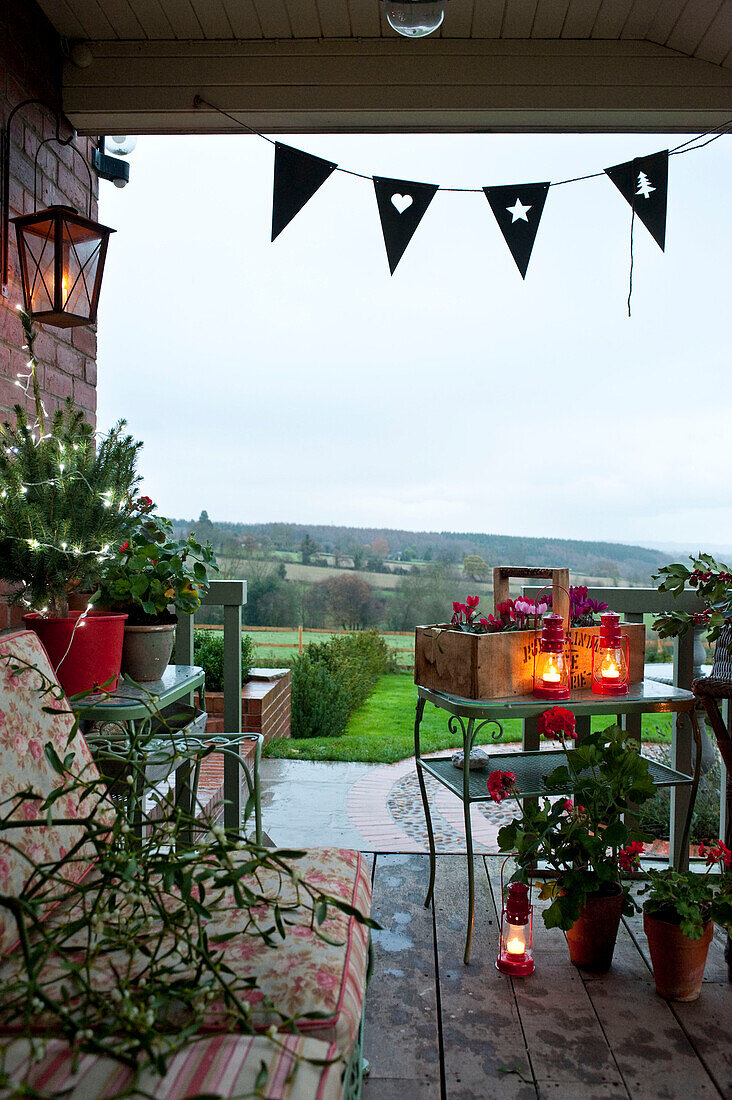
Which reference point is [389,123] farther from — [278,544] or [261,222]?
[278,544]

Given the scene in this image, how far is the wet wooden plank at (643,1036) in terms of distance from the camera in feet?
4.86

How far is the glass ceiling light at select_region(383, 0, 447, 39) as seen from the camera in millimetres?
1889

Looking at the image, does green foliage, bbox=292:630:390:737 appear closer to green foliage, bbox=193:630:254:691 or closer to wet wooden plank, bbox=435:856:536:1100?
green foliage, bbox=193:630:254:691

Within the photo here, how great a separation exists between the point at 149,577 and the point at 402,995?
113 cm

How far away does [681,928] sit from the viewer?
1.72 m

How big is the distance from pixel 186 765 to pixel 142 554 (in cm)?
74

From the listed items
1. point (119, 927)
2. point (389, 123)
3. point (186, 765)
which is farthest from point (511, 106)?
point (119, 927)

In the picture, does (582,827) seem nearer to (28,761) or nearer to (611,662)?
(611,662)

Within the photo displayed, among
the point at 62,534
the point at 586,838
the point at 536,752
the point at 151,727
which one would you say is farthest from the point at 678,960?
the point at 62,534

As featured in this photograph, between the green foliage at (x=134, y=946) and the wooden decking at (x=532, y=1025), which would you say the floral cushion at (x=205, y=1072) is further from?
the wooden decking at (x=532, y=1025)

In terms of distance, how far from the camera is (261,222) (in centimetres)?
667

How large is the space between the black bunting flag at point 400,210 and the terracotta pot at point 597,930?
186 centimetres

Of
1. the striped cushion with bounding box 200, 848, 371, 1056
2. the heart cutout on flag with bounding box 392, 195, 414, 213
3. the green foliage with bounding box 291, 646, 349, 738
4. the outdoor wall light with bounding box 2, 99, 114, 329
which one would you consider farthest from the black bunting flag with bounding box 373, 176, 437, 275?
the green foliage with bounding box 291, 646, 349, 738

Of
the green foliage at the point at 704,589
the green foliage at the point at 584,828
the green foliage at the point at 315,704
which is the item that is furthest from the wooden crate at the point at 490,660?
the green foliage at the point at 315,704
